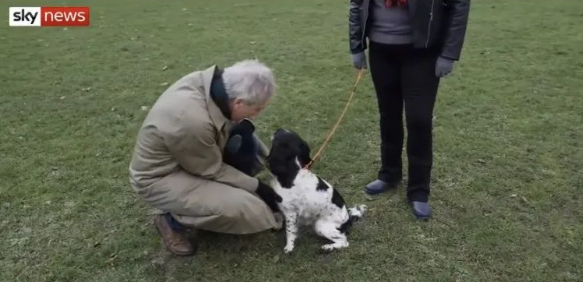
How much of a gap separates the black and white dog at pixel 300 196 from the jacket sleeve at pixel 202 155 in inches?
7.2

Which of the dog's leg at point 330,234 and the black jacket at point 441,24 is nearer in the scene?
the black jacket at point 441,24

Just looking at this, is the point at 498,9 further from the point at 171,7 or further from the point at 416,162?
the point at 416,162

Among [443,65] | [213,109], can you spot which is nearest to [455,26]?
[443,65]

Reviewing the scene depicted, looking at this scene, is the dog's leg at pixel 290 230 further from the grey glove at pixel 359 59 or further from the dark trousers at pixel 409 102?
the grey glove at pixel 359 59

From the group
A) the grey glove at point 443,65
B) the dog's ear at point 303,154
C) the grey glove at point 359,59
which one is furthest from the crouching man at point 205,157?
the grey glove at point 443,65

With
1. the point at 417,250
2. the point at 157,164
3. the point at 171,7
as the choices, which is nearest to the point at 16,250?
the point at 157,164

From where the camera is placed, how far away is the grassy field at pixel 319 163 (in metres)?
3.05

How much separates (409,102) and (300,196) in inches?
32.8

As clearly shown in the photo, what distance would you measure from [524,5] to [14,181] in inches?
400

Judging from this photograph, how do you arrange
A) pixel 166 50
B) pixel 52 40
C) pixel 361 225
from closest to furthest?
1. pixel 361 225
2. pixel 166 50
3. pixel 52 40

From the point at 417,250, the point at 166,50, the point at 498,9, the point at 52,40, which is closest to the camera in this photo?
the point at 417,250

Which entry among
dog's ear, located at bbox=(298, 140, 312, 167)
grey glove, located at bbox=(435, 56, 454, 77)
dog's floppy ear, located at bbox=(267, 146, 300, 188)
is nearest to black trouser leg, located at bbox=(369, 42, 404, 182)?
grey glove, located at bbox=(435, 56, 454, 77)

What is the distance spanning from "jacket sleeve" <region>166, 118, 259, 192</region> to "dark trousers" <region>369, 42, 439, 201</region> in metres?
0.98

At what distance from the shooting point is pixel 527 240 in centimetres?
320
